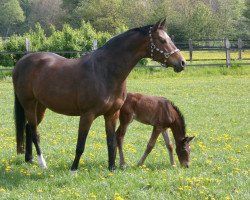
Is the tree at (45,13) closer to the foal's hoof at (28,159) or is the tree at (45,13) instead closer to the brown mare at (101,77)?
the foal's hoof at (28,159)

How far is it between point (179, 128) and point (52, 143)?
3.11m

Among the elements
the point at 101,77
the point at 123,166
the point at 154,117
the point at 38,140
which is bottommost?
the point at 123,166

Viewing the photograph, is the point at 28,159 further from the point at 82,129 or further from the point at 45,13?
the point at 45,13

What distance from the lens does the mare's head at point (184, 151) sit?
7.95 metres

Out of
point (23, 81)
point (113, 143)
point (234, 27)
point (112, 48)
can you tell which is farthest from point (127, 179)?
point (234, 27)

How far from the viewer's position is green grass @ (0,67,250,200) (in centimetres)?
618

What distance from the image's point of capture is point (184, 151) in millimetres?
8016

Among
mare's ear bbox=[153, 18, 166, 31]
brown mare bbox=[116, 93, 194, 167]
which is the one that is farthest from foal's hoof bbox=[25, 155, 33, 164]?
mare's ear bbox=[153, 18, 166, 31]

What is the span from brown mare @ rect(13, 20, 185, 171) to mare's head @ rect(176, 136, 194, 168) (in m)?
1.19

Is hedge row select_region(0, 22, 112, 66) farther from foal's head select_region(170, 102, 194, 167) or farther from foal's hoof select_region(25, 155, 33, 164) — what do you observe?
foal's head select_region(170, 102, 194, 167)

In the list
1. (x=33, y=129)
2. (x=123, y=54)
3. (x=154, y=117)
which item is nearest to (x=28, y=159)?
(x=33, y=129)

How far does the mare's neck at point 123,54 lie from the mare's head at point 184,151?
65.2 inches

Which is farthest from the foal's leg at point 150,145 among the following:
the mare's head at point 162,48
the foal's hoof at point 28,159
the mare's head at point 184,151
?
the foal's hoof at point 28,159

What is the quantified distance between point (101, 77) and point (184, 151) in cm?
199
